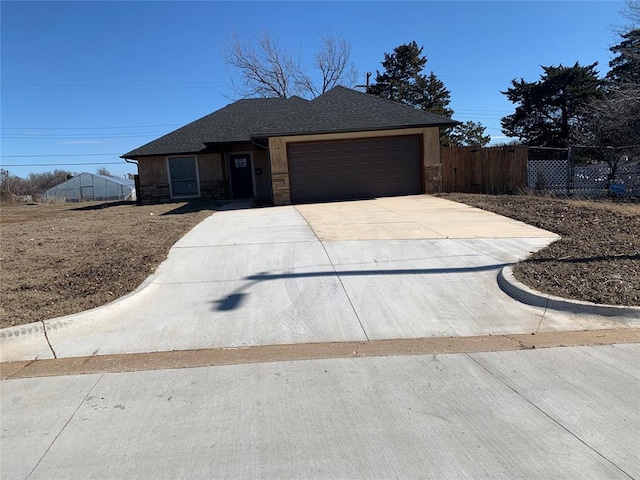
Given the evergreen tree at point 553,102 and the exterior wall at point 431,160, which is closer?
the exterior wall at point 431,160

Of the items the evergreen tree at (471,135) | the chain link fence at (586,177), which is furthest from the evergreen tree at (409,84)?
the chain link fence at (586,177)

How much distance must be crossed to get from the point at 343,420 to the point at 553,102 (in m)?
42.9

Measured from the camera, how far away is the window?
24.1m

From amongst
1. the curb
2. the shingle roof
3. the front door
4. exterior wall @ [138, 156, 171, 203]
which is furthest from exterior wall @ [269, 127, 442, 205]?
the curb

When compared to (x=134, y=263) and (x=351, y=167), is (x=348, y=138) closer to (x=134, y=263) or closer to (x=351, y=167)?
(x=351, y=167)

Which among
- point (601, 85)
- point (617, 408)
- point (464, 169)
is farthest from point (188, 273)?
point (601, 85)

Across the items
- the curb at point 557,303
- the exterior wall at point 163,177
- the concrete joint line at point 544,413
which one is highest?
the exterior wall at point 163,177

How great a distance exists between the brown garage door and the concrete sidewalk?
557 inches

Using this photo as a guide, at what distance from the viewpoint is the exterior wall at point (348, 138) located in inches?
711

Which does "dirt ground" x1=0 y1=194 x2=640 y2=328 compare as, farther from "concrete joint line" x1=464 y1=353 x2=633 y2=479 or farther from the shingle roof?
the shingle roof

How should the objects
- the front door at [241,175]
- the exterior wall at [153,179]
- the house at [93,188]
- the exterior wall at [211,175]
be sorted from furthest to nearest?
the house at [93,188]
the exterior wall at [153,179]
the front door at [241,175]
the exterior wall at [211,175]

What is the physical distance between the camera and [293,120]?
18922 mm

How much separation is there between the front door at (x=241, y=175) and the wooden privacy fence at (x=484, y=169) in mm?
9683

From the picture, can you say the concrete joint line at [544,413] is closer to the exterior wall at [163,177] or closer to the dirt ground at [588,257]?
the dirt ground at [588,257]
